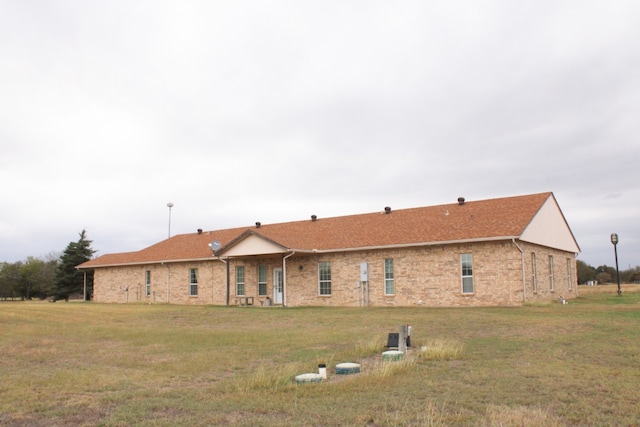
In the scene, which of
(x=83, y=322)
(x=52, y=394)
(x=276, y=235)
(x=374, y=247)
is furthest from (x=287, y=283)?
(x=52, y=394)

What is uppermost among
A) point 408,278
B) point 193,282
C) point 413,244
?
point 413,244

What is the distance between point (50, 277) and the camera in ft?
194

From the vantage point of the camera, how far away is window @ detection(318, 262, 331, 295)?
27641mm

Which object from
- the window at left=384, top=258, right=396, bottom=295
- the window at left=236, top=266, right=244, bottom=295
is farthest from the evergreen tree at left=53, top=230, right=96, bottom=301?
the window at left=384, top=258, right=396, bottom=295

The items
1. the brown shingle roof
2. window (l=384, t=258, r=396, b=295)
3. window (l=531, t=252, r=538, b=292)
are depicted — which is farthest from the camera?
window (l=384, t=258, r=396, b=295)

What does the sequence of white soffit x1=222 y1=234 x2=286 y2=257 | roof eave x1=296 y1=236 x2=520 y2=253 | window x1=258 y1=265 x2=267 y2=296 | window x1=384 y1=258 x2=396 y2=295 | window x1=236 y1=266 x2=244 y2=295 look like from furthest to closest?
window x1=236 y1=266 x2=244 y2=295
window x1=258 y1=265 x2=267 y2=296
white soffit x1=222 y1=234 x2=286 y2=257
window x1=384 y1=258 x2=396 y2=295
roof eave x1=296 y1=236 x2=520 y2=253

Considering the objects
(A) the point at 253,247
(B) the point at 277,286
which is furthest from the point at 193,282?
(A) the point at 253,247

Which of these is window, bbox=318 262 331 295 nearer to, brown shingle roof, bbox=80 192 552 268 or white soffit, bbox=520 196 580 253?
brown shingle roof, bbox=80 192 552 268

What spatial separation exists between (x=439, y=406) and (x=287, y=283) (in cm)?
2212

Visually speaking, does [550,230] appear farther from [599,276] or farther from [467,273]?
[599,276]

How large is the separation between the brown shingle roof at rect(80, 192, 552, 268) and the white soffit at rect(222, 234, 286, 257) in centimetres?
36

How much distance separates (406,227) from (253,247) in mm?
7610

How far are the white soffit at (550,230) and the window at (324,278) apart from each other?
932 cm

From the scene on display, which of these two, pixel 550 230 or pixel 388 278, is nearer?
pixel 388 278
